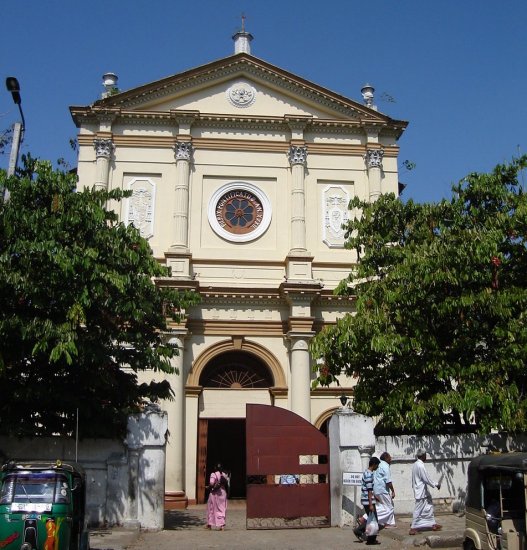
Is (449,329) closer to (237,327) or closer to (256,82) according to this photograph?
(237,327)

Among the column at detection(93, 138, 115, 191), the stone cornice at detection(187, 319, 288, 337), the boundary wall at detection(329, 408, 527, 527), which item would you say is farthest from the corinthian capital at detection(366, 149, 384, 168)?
the boundary wall at detection(329, 408, 527, 527)

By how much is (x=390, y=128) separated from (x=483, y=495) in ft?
53.4

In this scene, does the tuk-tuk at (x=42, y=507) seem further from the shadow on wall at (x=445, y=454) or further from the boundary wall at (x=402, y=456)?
the shadow on wall at (x=445, y=454)

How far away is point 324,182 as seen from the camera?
2330cm

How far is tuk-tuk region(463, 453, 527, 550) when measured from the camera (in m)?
8.94

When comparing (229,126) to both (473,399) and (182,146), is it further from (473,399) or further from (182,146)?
(473,399)

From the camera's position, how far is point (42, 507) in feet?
31.5

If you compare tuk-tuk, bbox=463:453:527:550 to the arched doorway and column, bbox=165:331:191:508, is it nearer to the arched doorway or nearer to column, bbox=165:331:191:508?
column, bbox=165:331:191:508

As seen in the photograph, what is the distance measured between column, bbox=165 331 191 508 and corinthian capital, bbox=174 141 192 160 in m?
5.89

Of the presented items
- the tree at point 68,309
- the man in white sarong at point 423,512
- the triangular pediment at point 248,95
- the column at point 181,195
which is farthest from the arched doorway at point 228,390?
the man in white sarong at point 423,512

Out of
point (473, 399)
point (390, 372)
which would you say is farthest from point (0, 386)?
point (473, 399)

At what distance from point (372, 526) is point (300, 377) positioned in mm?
8970

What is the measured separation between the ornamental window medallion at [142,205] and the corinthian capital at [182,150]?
1.26 metres

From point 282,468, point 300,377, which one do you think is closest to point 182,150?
point 300,377
